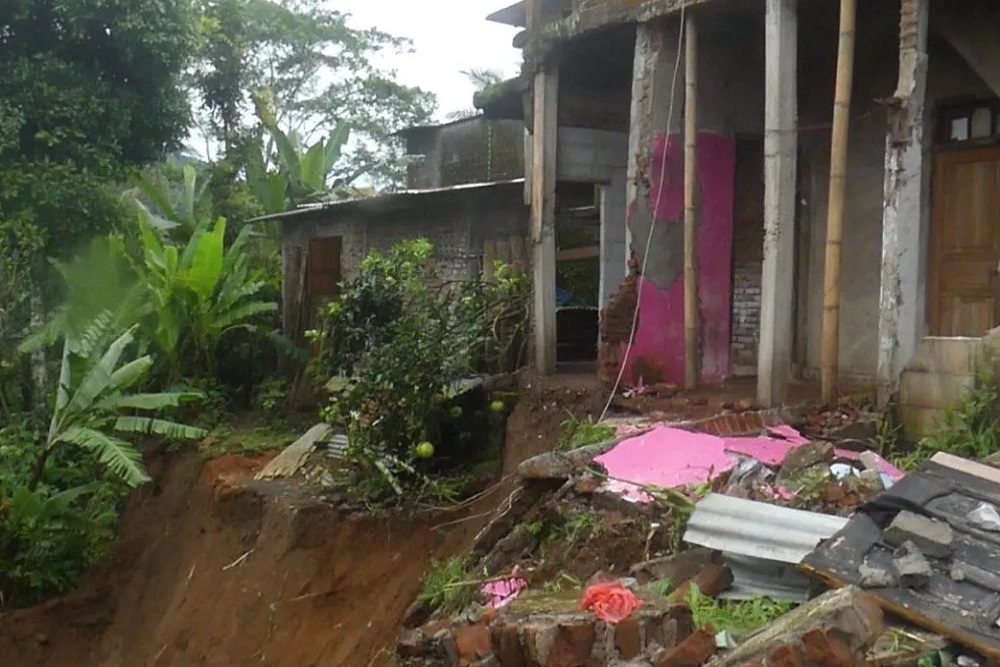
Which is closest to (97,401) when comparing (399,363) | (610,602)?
(399,363)

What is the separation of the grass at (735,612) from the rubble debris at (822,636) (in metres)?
0.30

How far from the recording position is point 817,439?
596 cm

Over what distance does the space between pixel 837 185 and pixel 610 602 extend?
3716 millimetres

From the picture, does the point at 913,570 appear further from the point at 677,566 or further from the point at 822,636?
the point at 677,566

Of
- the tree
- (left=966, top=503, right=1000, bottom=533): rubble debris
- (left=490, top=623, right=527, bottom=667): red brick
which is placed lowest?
(left=490, top=623, right=527, bottom=667): red brick

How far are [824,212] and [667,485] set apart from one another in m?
4.31

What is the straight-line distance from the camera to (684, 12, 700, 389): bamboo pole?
7344 mm

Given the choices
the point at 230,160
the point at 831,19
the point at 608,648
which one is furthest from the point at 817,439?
the point at 230,160

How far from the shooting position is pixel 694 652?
3.23 m

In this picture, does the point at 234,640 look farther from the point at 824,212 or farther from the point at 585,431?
the point at 824,212

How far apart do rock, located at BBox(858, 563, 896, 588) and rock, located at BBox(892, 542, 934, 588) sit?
34mm

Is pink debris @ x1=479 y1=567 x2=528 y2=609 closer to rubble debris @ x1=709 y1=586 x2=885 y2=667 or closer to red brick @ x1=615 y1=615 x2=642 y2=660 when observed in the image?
red brick @ x1=615 y1=615 x2=642 y2=660

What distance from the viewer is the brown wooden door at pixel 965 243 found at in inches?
288

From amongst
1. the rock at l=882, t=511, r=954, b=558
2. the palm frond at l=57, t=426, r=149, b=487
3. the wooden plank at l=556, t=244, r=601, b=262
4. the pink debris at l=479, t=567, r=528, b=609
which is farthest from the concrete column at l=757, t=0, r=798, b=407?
the palm frond at l=57, t=426, r=149, b=487
